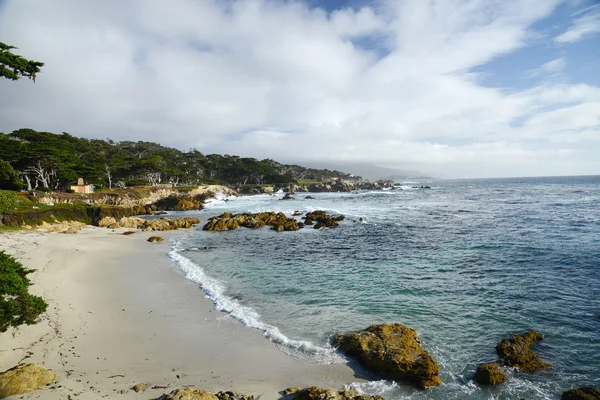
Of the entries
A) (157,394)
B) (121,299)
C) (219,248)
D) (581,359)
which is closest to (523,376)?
(581,359)

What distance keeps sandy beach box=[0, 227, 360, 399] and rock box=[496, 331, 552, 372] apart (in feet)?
14.1

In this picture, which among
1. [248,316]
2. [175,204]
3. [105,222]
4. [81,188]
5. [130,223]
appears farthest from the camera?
[175,204]

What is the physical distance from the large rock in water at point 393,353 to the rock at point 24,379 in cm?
721

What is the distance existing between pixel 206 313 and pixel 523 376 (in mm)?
10046

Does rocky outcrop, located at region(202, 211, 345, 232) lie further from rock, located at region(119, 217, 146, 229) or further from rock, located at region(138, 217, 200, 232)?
rock, located at region(119, 217, 146, 229)

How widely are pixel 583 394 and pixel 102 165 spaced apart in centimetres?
7523

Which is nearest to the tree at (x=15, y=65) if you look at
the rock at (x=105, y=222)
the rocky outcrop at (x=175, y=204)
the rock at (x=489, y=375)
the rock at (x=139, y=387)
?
the rock at (x=139, y=387)

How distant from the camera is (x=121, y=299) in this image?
12.8 meters

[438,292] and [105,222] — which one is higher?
[105,222]

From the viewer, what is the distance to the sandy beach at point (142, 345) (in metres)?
7.30

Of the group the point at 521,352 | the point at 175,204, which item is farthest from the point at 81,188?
the point at 521,352

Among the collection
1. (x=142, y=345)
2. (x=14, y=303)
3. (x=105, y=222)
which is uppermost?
(x=14, y=303)

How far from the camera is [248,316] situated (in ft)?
37.1

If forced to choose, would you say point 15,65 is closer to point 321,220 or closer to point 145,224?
point 145,224
